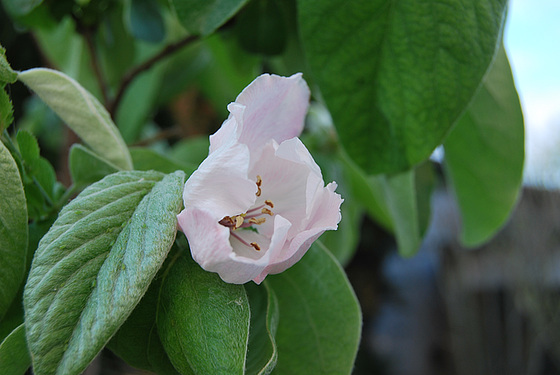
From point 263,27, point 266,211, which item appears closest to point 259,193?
point 266,211

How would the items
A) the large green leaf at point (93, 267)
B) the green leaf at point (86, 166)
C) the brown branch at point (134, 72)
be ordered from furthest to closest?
the brown branch at point (134, 72) < the green leaf at point (86, 166) < the large green leaf at point (93, 267)

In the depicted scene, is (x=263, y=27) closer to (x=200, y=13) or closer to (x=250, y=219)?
(x=200, y=13)

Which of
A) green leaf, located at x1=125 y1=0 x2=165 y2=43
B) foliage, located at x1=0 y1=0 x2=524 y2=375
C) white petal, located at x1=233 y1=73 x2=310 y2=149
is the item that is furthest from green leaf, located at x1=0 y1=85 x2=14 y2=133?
green leaf, located at x1=125 y1=0 x2=165 y2=43

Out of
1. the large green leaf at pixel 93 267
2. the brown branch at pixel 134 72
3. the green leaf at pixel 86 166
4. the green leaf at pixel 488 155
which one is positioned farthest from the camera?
the brown branch at pixel 134 72

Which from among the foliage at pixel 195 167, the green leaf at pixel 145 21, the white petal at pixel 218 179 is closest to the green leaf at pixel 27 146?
the foliage at pixel 195 167

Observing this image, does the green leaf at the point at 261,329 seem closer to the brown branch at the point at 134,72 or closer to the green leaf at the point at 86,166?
the green leaf at the point at 86,166

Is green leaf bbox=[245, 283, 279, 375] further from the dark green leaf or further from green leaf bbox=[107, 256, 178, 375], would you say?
the dark green leaf
